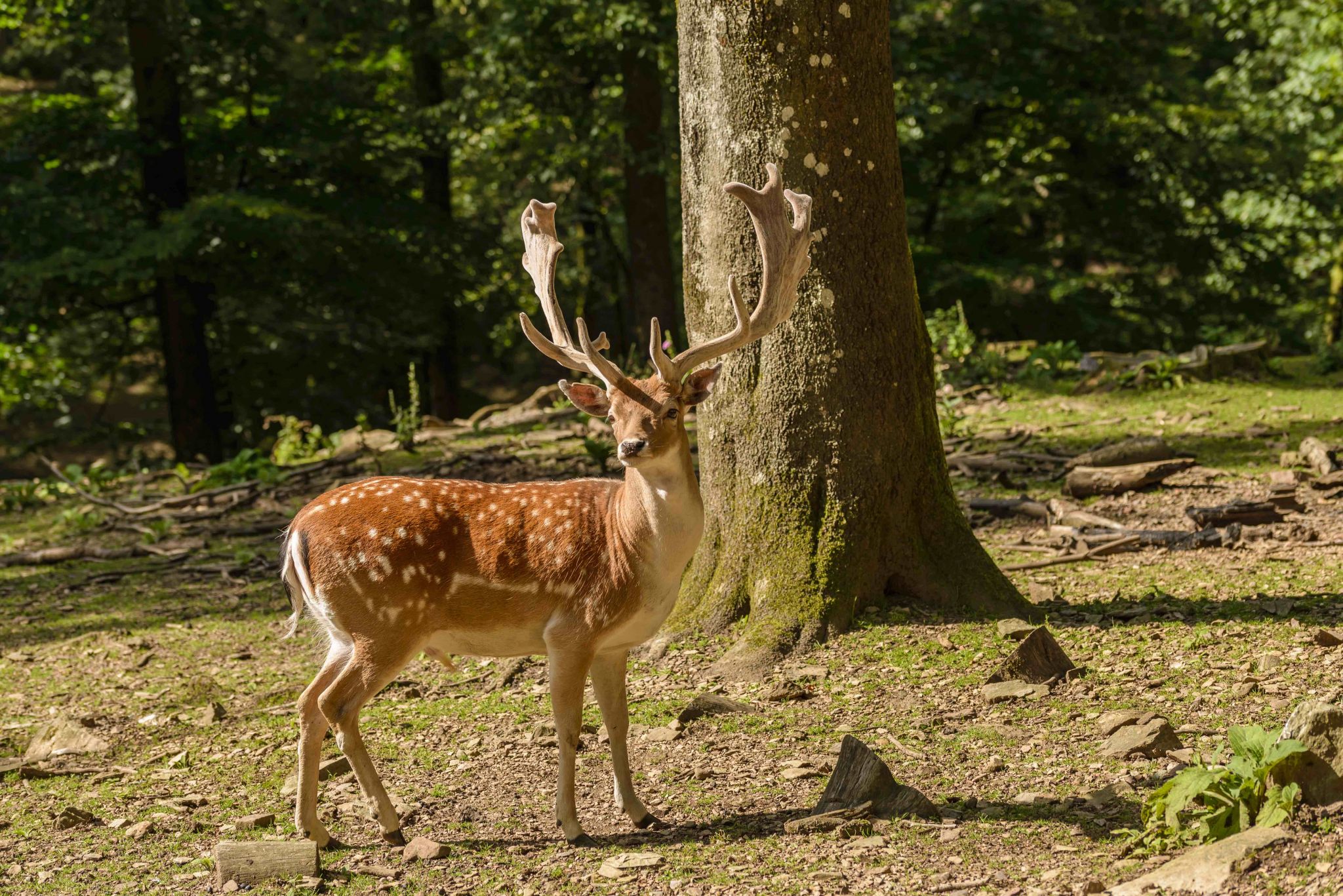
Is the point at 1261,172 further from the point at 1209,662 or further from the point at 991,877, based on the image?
the point at 991,877

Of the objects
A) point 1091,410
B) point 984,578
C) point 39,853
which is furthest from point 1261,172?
point 39,853

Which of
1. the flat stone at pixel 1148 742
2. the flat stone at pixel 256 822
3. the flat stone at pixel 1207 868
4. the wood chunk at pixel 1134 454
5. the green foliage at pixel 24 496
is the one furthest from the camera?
the green foliage at pixel 24 496

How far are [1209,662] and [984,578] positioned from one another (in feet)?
3.62

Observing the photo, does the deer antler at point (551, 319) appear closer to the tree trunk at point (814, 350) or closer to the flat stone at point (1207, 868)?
the tree trunk at point (814, 350)

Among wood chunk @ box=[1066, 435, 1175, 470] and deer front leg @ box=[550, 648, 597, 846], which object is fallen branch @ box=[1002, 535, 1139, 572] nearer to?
wood chunk @ box=[1066, 435, 1175, 470]

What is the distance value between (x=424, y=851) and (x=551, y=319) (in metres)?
1.87

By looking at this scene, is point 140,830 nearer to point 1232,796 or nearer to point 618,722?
point 618,722

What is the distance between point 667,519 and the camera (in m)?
4.45

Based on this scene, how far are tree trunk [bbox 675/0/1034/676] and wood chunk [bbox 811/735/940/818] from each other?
4.40 feet

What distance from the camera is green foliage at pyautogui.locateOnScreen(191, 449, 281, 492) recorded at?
457 inches

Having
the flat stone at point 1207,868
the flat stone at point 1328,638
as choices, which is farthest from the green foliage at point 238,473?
the flat stone at point 1207,868

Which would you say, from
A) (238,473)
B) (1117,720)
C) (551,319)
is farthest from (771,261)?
(238,473)

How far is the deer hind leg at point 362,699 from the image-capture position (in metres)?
4.41

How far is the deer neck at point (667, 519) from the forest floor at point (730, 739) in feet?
2.96
